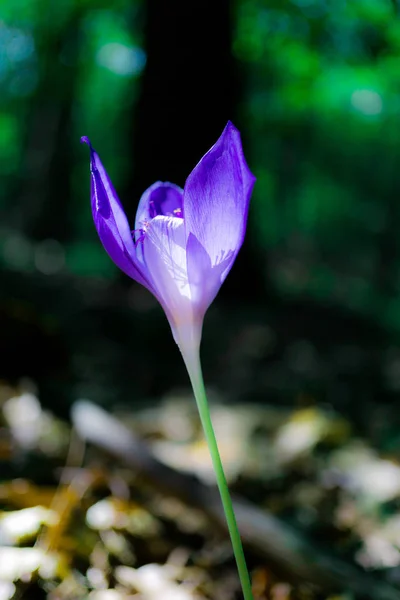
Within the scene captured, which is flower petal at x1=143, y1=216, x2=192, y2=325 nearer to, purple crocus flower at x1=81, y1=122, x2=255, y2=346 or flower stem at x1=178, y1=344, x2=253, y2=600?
purple crocus flower at x1=81, y1=122, x2=255, y2=346

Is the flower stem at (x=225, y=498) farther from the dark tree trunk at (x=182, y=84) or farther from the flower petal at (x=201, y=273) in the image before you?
the dark tree trunk at (x=182, y=84)

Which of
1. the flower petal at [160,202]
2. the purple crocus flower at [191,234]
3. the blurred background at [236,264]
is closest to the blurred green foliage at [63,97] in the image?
the blurred background at [236,264]

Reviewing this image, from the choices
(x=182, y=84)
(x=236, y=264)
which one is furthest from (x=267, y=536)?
(x=182, y=84)

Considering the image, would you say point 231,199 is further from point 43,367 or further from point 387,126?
point 387,126

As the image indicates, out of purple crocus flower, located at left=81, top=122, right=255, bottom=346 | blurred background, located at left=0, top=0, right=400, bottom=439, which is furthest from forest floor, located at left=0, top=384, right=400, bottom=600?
purple crocus flower, located at left=81, top=122, right=255, bottom=346

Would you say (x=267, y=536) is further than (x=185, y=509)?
No

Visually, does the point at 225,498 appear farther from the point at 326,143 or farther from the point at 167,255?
the point at 326,143
